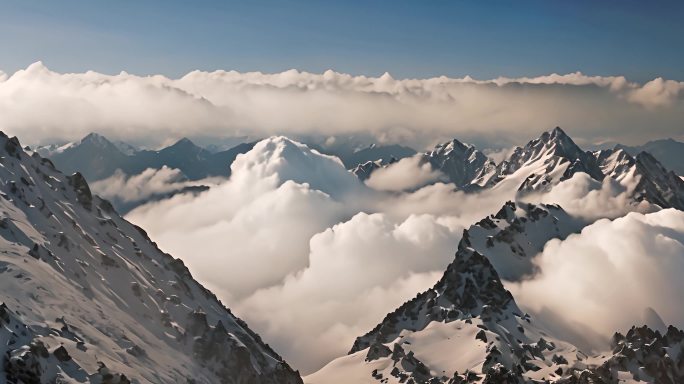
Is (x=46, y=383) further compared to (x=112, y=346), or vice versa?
(x=112, y=346)

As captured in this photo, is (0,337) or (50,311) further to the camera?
(50,311)

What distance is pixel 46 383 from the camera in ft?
502

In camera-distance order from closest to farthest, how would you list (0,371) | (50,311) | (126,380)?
(0,371) < (126,380) < (50,311)

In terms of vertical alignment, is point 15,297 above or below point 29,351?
above

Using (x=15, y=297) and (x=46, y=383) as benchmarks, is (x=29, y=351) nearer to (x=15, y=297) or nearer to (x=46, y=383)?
(x=46, y=383)

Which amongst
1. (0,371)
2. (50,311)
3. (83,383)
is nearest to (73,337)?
(50,311)

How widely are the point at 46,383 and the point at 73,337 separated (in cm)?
3192

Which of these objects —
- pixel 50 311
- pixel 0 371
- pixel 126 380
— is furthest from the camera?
pixel 50 311

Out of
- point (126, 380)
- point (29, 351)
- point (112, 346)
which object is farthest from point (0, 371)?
point (112, 346)

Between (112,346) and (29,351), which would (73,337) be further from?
(29,351)

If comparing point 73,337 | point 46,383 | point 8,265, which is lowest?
point 46,383

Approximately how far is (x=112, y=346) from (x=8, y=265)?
37167mm

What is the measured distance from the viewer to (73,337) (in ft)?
604

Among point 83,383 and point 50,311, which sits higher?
point 50,311
